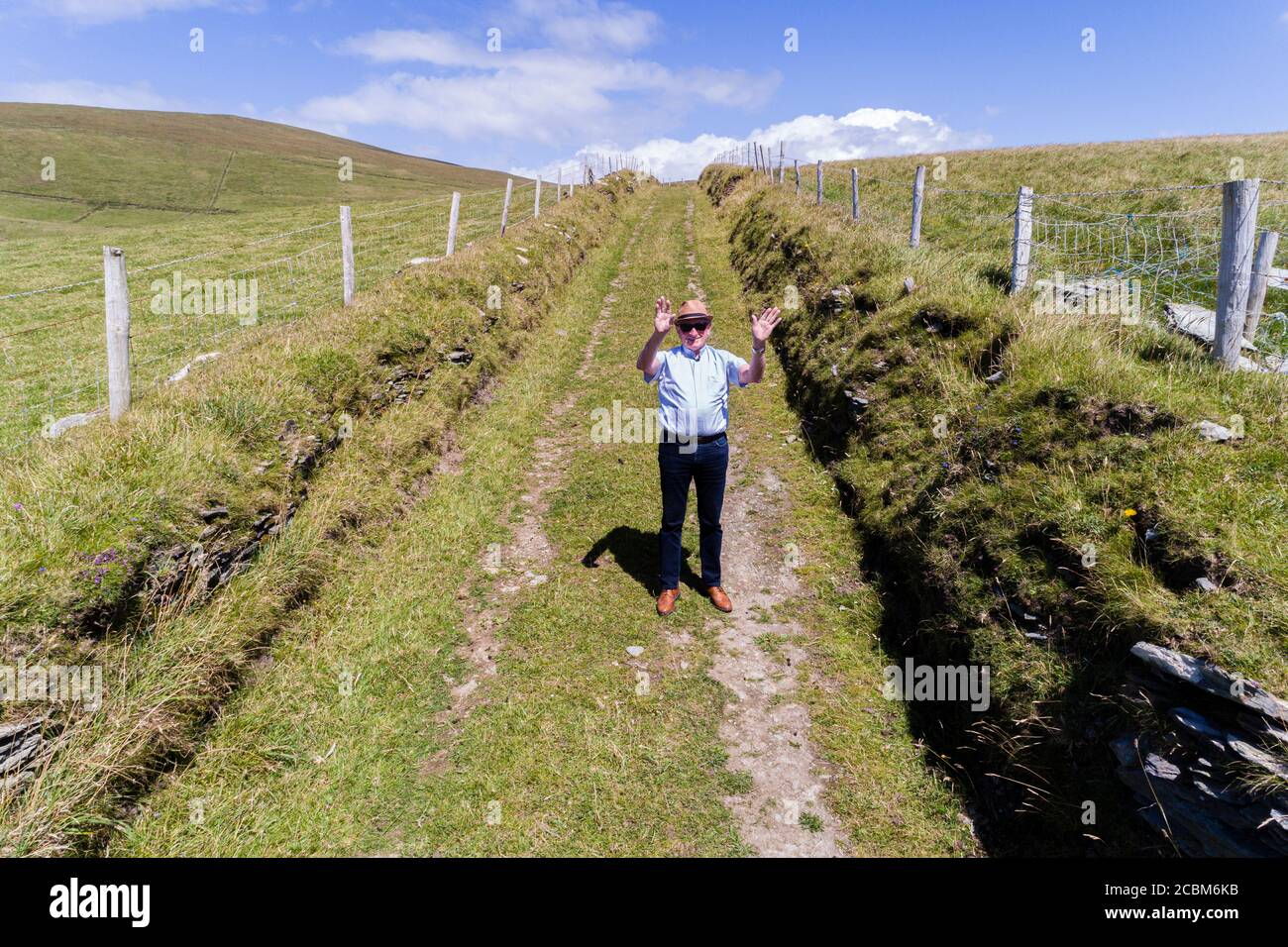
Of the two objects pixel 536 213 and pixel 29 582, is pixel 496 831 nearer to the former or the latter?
pixel 29 582

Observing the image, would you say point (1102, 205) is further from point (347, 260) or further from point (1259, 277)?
point (347, 260)

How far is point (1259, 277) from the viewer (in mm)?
6211

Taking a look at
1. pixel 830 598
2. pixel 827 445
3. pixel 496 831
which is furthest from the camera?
pixel 827 445

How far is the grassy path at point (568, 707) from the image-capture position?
440cm

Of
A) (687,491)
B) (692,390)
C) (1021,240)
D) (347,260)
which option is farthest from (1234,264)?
(347,260)

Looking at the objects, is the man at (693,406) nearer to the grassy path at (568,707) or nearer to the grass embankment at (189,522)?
the grassy path at (568,707)

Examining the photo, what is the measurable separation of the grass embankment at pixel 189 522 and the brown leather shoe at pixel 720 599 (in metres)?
4.32

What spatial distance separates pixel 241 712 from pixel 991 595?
6569mm

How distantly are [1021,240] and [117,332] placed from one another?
40.9 ft

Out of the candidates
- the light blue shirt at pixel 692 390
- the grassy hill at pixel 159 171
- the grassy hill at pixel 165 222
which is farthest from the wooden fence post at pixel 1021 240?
the grassy hill at pixel 159 171

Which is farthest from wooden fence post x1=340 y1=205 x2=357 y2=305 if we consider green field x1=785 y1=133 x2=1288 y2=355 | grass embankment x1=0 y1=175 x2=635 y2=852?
green field x1=785 y1=133 x2=1288 y2=355

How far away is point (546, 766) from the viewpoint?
16.0ft

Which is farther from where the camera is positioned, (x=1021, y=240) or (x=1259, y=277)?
(x=1021, y=240)

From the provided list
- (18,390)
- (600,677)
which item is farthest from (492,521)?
(18,390)
